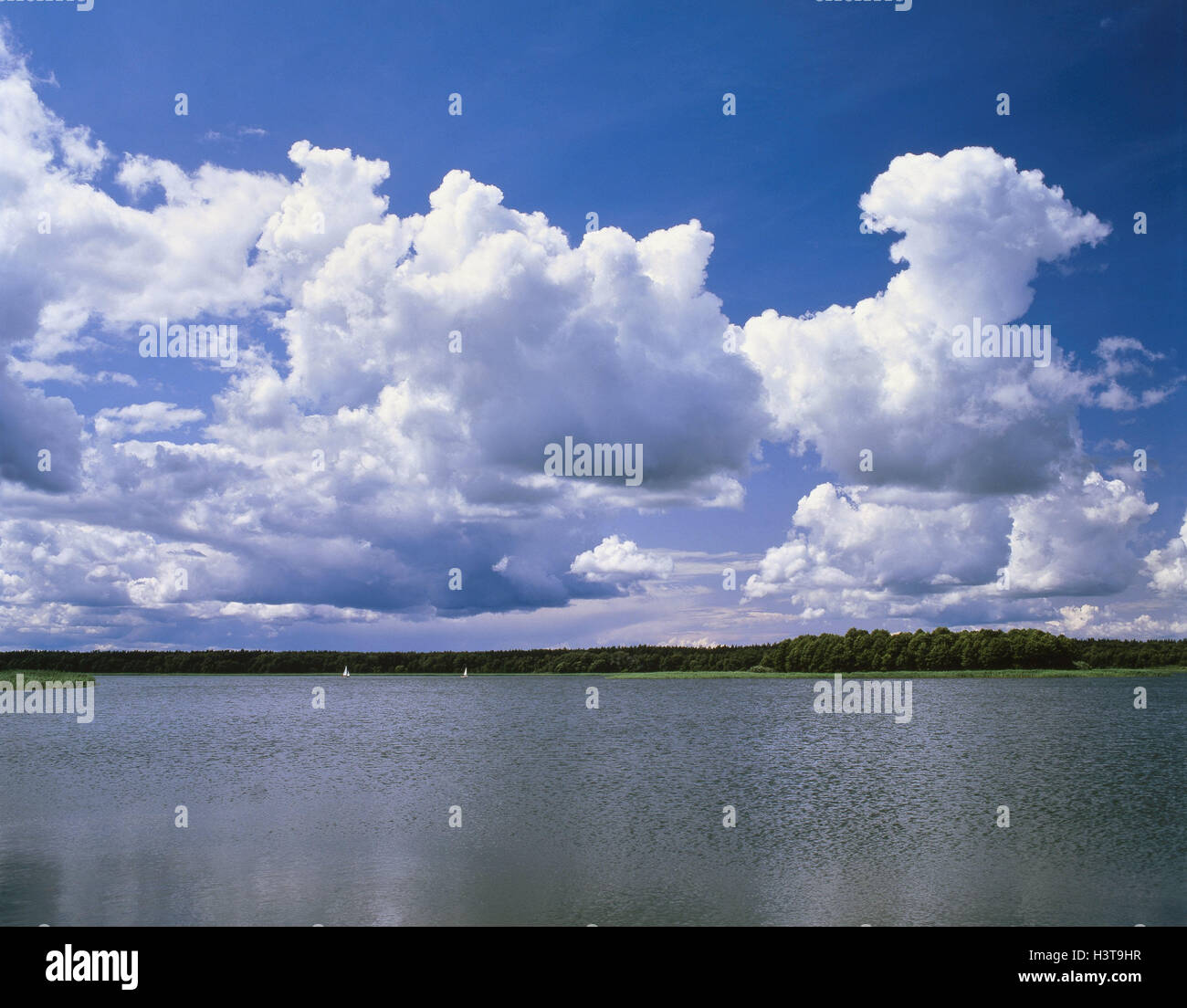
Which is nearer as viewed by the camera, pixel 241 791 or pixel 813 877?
pixel 813 877

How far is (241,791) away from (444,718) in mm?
61472

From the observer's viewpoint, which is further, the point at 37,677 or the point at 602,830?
the point at 37,677

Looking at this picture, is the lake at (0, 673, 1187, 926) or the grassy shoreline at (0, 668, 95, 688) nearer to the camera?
the lake at (0, 673, 1187, 926)

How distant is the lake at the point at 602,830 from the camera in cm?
2342

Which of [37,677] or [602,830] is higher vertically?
[602,830]

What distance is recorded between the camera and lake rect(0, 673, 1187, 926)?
2342 centimetres

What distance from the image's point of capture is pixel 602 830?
3378 cm

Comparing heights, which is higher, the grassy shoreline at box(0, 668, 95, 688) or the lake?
the lake

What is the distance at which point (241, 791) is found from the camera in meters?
44.4

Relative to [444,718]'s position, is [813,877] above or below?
above
